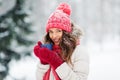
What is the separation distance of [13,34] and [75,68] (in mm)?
5862

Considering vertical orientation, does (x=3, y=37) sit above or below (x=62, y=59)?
below

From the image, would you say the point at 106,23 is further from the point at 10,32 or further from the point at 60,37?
the point at 60,37

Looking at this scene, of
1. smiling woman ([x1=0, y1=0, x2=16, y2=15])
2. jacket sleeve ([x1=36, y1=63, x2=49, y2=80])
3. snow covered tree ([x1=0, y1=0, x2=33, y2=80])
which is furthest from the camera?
smiling woman ([x1=0, y1=0, x2=16, y2=15])

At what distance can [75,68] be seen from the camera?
4.37 metres

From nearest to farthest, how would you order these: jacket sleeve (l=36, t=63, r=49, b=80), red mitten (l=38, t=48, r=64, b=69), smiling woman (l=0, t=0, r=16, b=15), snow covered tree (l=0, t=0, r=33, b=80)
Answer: red mitten (l=38, t=48, r=64, b=69)
jacket sleeve (l=36, t=63, r=49, b=80)
snow covered tree (l=0, t=0, r=33, b=80)
smiling woman (l=0, t=0, r=16, b=15)

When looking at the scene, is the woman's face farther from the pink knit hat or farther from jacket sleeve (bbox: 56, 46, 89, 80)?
jacket sleeve (bbox: 56, 46, 89, 80)

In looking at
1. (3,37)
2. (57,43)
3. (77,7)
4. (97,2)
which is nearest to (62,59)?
(57,43)

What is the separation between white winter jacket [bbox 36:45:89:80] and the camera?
14.1 ft

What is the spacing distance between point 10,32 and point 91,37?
49.1 meters

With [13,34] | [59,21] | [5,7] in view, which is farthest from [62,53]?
[5,7]

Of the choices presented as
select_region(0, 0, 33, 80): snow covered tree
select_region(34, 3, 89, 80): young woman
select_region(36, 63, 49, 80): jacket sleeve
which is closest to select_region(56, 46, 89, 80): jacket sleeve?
select_region(34, 3, 89, 80): young woman

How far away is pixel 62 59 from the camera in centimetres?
441

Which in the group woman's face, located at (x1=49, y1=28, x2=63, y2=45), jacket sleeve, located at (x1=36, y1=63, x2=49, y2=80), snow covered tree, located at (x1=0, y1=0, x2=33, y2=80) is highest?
woman's face, located at (x1=49, y1=28, x2=63, y2=45)

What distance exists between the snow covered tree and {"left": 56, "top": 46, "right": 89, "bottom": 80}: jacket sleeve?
5.53m
